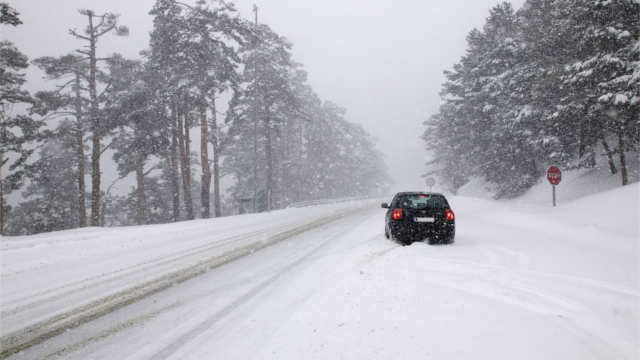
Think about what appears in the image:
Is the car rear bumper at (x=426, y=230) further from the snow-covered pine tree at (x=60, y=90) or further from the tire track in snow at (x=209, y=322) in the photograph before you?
the snow-covered pine tree at (x=60, y=90)

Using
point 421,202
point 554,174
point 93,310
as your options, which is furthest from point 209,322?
point 554,174

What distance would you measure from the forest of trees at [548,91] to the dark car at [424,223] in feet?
36.0

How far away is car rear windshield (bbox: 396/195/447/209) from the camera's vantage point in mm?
9710

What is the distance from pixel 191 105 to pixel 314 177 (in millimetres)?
28189

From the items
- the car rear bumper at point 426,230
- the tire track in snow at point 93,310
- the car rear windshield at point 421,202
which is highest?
the car rear windshield at point 421,202

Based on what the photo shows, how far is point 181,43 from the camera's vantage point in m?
22.1

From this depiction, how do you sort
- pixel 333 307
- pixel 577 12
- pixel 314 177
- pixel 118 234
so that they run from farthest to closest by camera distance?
pixel 314 177 → pixel 577 12 → pixel 118 234 → pixel 333 307

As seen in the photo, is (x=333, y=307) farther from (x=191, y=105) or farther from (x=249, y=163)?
(x=249, y=163)

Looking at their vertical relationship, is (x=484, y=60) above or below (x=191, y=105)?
above

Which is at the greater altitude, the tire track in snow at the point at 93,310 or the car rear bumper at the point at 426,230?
the car rear bumper at the point at 426,230

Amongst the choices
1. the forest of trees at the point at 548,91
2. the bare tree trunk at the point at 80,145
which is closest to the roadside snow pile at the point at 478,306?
the forest of trees at the point at 548,91

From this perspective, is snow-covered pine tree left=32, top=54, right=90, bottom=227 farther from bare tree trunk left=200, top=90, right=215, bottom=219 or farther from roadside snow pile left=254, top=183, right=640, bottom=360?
roadside snow pile left=254, top=183, right=640, bottom=360

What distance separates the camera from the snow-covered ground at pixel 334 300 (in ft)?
11.5

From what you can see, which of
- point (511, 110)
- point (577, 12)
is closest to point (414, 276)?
point (577, 12)
